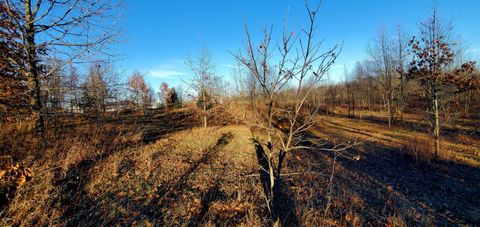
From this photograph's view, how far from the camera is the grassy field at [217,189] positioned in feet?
12.7

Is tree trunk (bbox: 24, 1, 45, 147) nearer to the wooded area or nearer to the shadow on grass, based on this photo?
the wooded area

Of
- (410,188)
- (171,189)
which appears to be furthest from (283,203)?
(410,188)

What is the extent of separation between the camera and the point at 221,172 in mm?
6539

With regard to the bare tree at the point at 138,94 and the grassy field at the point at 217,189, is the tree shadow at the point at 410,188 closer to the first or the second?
the grassy field at the point at 217,189

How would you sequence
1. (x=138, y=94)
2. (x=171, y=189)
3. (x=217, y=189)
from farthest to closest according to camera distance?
(x=138, y=94) → (x=217, y=189) → (x=171, y=189)

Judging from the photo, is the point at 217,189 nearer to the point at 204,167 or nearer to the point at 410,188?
the point at 204,167

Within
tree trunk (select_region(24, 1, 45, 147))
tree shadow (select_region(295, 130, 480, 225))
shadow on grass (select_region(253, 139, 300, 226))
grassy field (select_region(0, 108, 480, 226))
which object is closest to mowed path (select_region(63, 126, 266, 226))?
grassy field (select_region(0, 108, 480, 226))

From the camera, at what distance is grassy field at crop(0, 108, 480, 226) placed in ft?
12.7

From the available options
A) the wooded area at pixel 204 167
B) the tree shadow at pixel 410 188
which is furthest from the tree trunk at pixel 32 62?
the tree shadow at pixel 410 188

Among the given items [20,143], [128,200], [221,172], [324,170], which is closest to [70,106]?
[20,143]

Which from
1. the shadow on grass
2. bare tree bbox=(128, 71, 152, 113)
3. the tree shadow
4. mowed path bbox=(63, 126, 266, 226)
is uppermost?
bare tree bbox=(128, 71, 152, 113)

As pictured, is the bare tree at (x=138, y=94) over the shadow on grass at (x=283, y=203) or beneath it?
over

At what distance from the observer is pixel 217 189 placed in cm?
538

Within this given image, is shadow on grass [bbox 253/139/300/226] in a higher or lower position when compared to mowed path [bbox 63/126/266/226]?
lower
